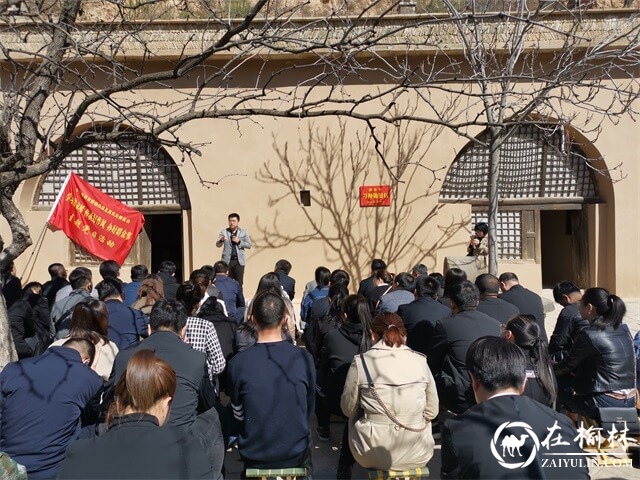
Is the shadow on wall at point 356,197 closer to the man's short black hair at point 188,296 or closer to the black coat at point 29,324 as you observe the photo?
the black coat at point 29,324

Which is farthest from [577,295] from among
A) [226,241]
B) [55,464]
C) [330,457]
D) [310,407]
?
[226,241]

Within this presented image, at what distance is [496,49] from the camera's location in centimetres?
1037

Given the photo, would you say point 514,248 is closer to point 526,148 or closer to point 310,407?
point 526,148

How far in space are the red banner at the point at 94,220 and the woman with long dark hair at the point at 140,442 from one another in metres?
5.93

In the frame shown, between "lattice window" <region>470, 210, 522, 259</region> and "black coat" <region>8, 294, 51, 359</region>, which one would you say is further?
"lattice window" <region>470, 210, 522, 259</region>

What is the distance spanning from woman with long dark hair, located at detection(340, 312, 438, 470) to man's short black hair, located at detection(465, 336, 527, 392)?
123 cm

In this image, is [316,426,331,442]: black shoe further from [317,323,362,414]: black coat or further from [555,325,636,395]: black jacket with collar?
[555,325,636,395]: black jacket with collar

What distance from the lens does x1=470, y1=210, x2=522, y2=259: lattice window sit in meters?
11.7

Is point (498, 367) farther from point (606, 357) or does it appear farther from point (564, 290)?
point (564, 290)

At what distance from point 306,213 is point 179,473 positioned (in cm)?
887

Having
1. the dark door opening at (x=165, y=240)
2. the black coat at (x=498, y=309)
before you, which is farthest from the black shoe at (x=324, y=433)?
the dark door opening at (x=165, y=240)

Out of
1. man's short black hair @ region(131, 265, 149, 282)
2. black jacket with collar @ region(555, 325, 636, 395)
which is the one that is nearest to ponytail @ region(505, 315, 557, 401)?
black jacket with collar @ region(555, 325, 636, 395)

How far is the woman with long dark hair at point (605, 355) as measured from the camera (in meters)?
4.72

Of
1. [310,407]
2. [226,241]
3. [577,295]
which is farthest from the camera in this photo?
[226,241]
